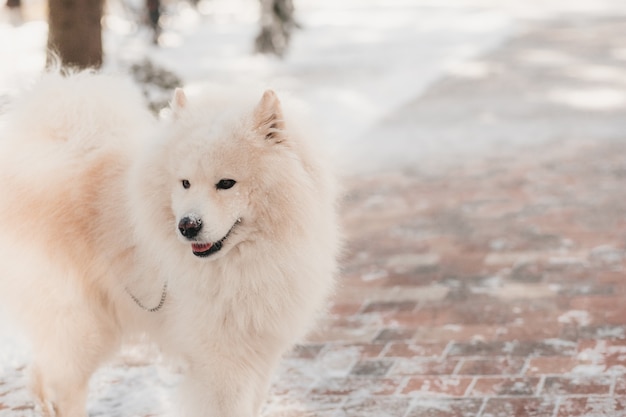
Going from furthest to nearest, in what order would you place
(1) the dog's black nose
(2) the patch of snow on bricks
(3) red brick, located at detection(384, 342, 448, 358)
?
(2) the patch of snow on bricks, (3) red brick, located at detection(384, 342, 448, 358), (1) the dog's black nose

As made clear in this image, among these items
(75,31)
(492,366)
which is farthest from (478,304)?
(75,31)

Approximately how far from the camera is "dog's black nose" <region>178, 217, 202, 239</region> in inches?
126

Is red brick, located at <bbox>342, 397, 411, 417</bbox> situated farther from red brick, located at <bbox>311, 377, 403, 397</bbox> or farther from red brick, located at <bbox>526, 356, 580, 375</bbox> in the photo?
red brick, located at <bbox>526, 356, 580, 375</bbox>

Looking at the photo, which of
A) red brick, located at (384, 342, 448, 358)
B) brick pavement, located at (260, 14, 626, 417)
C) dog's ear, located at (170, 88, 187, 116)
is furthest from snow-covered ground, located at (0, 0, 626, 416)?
dog's ear, located at (170, 88, 187, 116)

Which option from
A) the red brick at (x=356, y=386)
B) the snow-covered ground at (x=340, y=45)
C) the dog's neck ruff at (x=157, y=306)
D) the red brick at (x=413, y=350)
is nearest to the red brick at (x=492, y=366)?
the red brick at (x=413, y=350)

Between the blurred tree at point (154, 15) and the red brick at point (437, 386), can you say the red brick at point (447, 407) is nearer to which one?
the red brick at point (437, 386)

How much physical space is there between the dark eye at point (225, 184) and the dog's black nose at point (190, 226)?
0.15 metres

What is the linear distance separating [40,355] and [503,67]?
38.7 feet

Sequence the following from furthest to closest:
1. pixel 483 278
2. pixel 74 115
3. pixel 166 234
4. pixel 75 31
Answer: pixel 75 31 → pixel 483 278 → pixel 74 115 → pixel 166 234

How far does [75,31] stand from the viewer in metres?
6.34

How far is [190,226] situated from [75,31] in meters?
3.53

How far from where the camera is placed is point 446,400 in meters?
4.23

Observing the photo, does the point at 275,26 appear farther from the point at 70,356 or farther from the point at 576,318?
the point at 70,356

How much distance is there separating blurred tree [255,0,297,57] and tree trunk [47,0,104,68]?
3421mm
